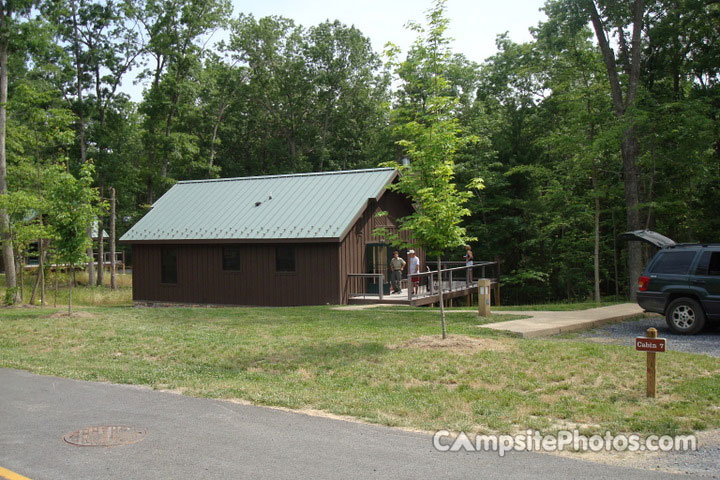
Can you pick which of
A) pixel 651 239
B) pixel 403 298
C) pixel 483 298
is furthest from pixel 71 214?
pixel 651 239

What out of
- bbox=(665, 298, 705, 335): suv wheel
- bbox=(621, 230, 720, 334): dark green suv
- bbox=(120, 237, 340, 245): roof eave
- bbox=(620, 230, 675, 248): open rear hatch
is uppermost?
bbox=(120, 237, 340, 245): roof eave

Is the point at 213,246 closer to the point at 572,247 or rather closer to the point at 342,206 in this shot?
the point at 342,206

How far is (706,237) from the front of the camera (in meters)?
26.1

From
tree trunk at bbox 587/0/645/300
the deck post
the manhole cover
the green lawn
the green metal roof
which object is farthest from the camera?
the green metal roof

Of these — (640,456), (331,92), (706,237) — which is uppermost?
(331,92)

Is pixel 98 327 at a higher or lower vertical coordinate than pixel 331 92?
lower

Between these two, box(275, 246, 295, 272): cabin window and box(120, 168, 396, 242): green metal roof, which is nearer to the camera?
box(120, 168, 396, 242): green metal roof

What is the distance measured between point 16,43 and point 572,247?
26.8m

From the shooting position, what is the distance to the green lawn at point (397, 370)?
7.22 m

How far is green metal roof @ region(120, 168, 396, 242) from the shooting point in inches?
893

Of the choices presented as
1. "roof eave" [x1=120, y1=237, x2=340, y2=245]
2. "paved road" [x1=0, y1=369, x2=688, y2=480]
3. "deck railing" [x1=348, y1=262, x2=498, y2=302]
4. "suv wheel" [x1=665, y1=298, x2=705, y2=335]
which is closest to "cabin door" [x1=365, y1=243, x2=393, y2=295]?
"deck railing" [x1=348, y1=262, x2=498, y2=302]

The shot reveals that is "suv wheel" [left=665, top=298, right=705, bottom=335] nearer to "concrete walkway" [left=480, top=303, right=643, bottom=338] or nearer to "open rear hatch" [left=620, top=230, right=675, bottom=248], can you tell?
"open rear hatch" [left=620, top=230, right=675, bottom=248]

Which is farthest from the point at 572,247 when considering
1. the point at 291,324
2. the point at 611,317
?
the point at 291,324

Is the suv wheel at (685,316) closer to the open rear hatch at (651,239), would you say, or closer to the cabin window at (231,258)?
the open rear hatch at (651,239)
